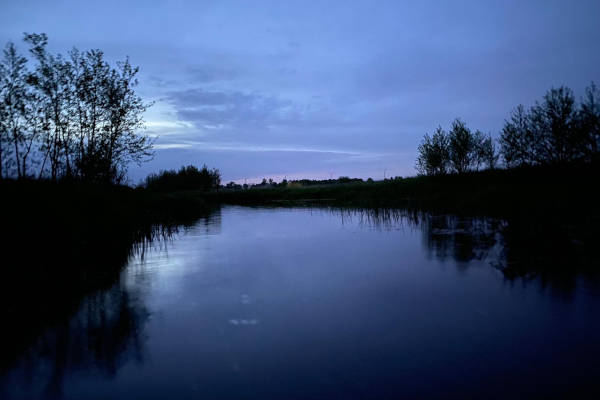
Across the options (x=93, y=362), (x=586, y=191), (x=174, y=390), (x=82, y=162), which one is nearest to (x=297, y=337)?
(x=174, y=390)

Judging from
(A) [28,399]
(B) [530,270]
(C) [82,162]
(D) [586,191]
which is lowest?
(A) [28,399]

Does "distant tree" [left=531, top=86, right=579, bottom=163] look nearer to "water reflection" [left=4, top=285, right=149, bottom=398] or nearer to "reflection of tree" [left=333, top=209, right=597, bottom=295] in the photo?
"reflection of tree" [left=333, top=209, right=597, bottom=295]

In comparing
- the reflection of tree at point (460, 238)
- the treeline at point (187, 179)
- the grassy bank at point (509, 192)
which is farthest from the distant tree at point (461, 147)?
the treeline at point (187, 179)

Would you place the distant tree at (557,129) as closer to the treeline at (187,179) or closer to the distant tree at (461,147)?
the distant tree at (461,147)

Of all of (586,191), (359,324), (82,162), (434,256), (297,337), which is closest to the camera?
(297,337)

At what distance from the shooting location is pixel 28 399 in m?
4.27

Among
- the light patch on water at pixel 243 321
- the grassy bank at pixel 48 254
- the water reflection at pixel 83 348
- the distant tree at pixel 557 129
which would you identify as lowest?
the water reflection at pixel 83 348

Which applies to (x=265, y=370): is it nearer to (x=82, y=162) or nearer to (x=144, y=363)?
(x=144, y=363)

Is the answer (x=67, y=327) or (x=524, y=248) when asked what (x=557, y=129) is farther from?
(x=67, y=327)

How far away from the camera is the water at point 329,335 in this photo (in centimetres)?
438

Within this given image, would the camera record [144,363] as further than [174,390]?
Yes

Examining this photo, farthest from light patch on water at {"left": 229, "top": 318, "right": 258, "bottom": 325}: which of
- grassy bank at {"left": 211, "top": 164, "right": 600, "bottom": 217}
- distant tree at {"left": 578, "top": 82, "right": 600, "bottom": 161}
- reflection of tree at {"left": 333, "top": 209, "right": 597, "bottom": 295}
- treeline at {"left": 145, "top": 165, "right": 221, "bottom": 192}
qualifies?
treeline at {"left": 145, "top": 165, "right": 221, "bottom": 192}

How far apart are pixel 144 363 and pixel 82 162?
51.8 feet

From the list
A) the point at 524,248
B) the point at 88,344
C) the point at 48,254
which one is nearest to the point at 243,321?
the point at 88,344
